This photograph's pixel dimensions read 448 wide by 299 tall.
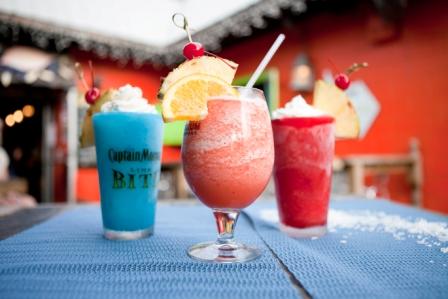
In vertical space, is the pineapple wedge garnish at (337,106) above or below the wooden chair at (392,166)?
above

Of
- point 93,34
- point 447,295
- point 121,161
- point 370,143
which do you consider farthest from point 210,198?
point 93,34

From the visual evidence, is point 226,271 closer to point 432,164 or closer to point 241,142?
point 241,142

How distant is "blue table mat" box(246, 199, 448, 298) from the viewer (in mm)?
535

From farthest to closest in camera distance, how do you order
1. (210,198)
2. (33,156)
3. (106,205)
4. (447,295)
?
(33,156) < (106,205) < (210,198) < (447,295)

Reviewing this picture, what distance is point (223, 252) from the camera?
29.3 inches

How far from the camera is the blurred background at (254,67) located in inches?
147

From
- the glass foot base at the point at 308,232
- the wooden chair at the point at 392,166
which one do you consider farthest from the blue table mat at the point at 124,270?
the wooden chair at the point at 392,166

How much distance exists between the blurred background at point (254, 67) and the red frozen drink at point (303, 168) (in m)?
1.31

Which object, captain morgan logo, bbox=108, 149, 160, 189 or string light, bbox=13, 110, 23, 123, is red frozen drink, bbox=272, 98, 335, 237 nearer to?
captain morgan logo, bbox=108, 149, 160, 189

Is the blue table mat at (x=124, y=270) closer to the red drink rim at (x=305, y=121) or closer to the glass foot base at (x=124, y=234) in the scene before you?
the glass foot base at (x=124, y=234)

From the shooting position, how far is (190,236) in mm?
921

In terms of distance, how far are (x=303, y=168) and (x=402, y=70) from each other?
364 centimetres

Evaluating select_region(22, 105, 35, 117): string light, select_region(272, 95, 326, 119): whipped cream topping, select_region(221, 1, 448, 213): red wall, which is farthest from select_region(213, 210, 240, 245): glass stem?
select_region(22, 105, 35, 117): string light

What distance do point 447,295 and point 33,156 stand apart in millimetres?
9771
